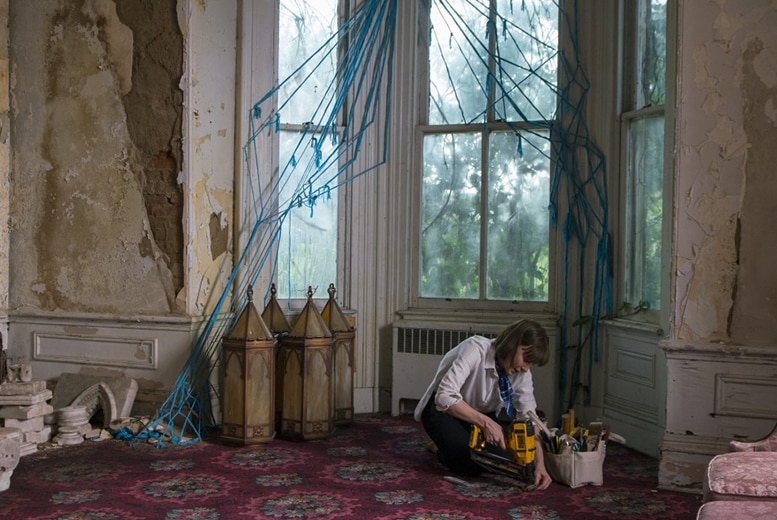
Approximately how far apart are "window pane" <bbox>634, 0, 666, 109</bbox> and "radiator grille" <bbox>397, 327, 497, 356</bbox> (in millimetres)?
1774

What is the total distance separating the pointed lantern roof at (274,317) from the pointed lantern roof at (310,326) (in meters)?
0.14

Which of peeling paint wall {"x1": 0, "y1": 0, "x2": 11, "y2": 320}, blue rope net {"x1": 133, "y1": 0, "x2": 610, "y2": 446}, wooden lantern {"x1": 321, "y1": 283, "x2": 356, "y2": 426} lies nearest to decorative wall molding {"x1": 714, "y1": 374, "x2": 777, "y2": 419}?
blue rope net {"x1": 133, "y1": 0, "x2": 610, "y2": 446}

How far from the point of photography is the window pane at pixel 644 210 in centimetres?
488

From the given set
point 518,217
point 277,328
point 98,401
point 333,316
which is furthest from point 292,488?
point 518,217

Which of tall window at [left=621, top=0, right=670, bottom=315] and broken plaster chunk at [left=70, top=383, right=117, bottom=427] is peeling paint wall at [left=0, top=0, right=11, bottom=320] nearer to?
broken plaster chunk at [left=70, top=383, right=117, bottom=427]

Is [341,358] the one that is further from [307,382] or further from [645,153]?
[645,153]

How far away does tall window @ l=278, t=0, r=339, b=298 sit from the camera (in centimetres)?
557

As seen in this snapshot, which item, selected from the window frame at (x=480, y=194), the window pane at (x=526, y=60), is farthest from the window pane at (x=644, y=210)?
the window pane at (x=526, y=60)

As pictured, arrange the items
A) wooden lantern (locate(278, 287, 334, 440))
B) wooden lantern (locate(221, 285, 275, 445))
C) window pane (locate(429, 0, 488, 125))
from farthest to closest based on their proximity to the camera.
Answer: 1. window pane (locate(429, 0, 488, 125))
2. wooden lantern (locate(278, 287, 334, 440))
3. wooden lantern (locate(221, 285, 275, 445))

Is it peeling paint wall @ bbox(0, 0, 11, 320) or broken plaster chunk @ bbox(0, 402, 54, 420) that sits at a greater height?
peeling paint wall @ bbox(0, 0, 11, 320)

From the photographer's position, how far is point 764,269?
12.4ft

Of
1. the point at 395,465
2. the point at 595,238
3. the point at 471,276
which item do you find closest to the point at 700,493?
the point at 395,465

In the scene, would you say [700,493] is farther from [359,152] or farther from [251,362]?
[359,152]

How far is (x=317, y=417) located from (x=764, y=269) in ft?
8.19
